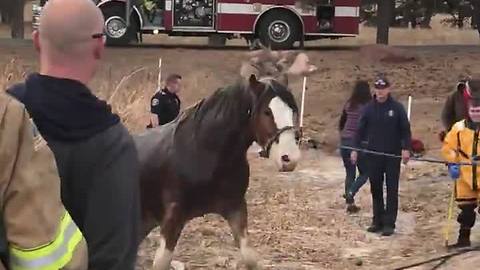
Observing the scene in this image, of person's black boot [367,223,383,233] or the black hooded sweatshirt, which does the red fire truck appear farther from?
the black hooded sweatshirt

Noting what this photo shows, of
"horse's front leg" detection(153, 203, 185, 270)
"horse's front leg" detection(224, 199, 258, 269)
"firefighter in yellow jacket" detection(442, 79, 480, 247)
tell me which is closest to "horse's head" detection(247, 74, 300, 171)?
"horse's front leg" detection(224, 199, 258, 269)

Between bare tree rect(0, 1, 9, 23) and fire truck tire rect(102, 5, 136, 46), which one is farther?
bare tree rect(0, 1, 9, 23)

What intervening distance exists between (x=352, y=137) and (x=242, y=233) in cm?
404

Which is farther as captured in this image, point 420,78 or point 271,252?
point 420,78

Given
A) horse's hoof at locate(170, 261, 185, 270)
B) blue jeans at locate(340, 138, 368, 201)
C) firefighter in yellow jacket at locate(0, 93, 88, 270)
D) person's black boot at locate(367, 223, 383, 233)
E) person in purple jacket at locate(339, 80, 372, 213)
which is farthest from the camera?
person in purple jacket at locate(339, 80, 372, 213)

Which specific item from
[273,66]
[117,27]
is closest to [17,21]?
[117,27]

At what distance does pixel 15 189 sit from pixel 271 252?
22.7 feet

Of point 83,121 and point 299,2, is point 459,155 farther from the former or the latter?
point 299,2

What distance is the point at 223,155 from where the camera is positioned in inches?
283

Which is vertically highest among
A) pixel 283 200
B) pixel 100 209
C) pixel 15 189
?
pixel 15 189

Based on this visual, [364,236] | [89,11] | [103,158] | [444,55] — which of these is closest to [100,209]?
[103,158]

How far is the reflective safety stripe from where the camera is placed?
7.21ft

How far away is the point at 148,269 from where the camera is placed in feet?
26.4

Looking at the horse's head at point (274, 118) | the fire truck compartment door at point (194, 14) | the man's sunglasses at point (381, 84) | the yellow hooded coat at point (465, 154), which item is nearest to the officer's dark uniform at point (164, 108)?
the man's sunglasses at point (381, 84)
